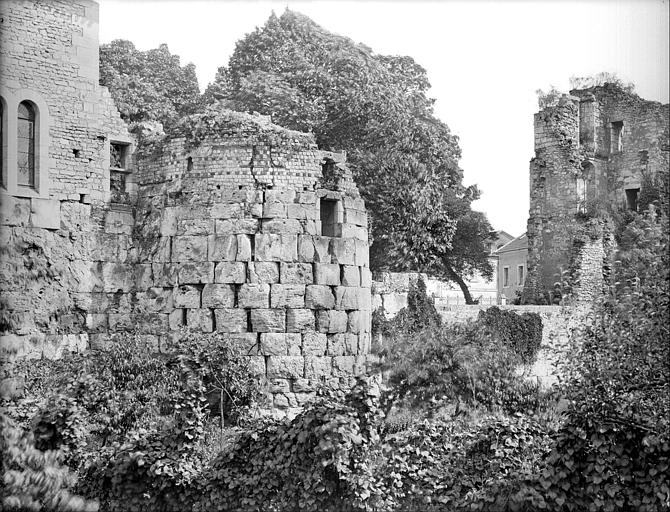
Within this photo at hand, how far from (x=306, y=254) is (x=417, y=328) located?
29.7 ft

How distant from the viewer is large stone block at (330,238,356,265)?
16.5 meters

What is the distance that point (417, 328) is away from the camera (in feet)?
80.7

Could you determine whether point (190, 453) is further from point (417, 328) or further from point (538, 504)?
point (417, 328)

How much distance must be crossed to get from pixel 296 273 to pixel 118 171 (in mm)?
3973

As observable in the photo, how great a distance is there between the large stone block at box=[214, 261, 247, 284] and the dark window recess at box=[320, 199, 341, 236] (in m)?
1.90

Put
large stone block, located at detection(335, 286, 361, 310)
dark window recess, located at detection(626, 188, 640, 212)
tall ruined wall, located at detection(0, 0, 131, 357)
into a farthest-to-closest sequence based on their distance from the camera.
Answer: dark window recess, located at detection(626, 188, 640, 212)
large stone block, located at detection(335, 286, 361, 310)
tall ruined wall, located at detection(0, 0, 131, 357)

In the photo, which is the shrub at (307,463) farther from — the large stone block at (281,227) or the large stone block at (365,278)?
the large stone block at (365,278)

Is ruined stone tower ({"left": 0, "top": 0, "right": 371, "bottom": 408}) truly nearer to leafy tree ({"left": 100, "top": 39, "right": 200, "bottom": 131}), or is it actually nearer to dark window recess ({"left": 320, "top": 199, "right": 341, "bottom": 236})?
dark window recess ({"left": 320, "top": 199, "right": 341, "bottom": 236})

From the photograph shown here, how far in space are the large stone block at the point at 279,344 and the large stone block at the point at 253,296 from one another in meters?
0.53

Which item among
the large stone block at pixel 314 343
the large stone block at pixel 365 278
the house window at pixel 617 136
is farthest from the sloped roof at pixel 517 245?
the large stone block at pixel 314 343

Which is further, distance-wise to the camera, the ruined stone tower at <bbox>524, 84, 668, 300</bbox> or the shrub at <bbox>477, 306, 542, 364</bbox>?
the ruined stone tower at <bbox>524, 84, 668, 300</bbox>

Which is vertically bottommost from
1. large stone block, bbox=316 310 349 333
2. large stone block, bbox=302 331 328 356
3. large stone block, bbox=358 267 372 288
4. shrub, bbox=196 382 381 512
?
shrub, bbox=196 382 381 512

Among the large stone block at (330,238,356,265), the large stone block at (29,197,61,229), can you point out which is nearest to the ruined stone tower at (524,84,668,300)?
the large stone block at (330,238,356,265)

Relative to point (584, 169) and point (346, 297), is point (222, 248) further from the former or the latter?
point (584, 169)
